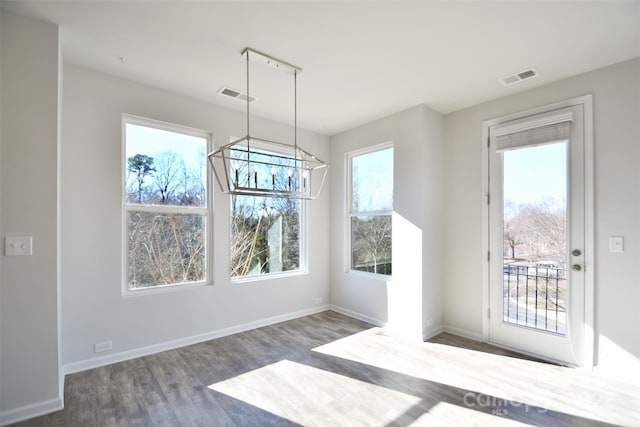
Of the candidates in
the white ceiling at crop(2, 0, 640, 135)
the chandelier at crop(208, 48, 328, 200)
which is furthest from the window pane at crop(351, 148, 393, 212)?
the white ceiling at crop(2, 0, 640, 135)

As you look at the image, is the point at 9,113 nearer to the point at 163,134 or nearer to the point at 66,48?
the point at 66,48

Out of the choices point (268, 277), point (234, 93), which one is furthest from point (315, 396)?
point (234, 93)

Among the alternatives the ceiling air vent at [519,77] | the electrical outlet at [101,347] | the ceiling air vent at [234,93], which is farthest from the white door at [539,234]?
the electrical outlet at [101,347]

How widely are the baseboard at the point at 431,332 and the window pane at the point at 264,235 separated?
1.99 meters

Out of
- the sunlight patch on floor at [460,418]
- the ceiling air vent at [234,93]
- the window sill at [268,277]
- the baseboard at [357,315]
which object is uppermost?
the ceiling air vent at [234,93]

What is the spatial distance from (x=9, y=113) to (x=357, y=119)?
136 inches

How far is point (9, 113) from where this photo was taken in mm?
2014

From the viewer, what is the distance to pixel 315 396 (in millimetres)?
2354

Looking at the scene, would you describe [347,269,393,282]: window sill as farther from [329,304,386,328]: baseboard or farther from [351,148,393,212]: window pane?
[351,148,393,212]: window pane

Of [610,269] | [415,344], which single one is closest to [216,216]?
[415,344]

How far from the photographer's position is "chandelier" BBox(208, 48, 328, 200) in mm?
2256

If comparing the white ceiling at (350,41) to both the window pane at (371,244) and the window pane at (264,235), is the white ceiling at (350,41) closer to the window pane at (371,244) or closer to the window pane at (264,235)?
the window pane at (264,235)

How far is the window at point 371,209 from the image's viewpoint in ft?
13.3

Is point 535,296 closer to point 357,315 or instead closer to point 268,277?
point 357,315
